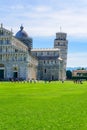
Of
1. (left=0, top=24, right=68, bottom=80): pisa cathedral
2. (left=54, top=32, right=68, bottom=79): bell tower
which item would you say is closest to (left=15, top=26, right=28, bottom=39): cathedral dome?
(left=0, top=24, right=68, bottom=80): pisa cathedral

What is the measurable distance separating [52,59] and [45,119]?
123m

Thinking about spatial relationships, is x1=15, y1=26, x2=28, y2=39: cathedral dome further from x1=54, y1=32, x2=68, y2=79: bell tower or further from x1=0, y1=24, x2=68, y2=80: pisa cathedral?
x1=54, y1=32, x2=68, y2=79: bell tower

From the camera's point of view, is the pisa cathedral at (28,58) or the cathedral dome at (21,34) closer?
the pisa cathedral at (28,58)

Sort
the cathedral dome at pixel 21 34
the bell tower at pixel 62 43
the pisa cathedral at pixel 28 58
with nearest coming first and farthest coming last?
the pisa cathedral at pixel 28 58 → the cathedral dome at pixel 21 34 → the bell tower at pixel 62 43

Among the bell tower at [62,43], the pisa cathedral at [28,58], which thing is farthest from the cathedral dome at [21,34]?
the bell tower at [62,43]

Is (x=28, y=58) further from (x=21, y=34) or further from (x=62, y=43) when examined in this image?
(x=62, y=43)

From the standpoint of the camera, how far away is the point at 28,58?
122750mm

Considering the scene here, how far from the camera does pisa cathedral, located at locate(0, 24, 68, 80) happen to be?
121 meters

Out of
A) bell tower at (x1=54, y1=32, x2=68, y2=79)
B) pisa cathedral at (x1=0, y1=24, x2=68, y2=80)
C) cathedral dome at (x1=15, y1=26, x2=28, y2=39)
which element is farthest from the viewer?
bell tower at (x1=54, y1=32, x2=68, y2=79)

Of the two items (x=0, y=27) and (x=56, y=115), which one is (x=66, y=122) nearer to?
(x=56, y=115)

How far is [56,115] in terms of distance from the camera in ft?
67.5

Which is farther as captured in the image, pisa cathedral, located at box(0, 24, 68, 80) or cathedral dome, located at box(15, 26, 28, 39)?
cathedral dome, located at box(15, 26, 28, 39)

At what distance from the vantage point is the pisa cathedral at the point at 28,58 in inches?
4779

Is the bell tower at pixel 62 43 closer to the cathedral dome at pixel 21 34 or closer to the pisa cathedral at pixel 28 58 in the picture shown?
the pisa cathedral at pixel 28 58
